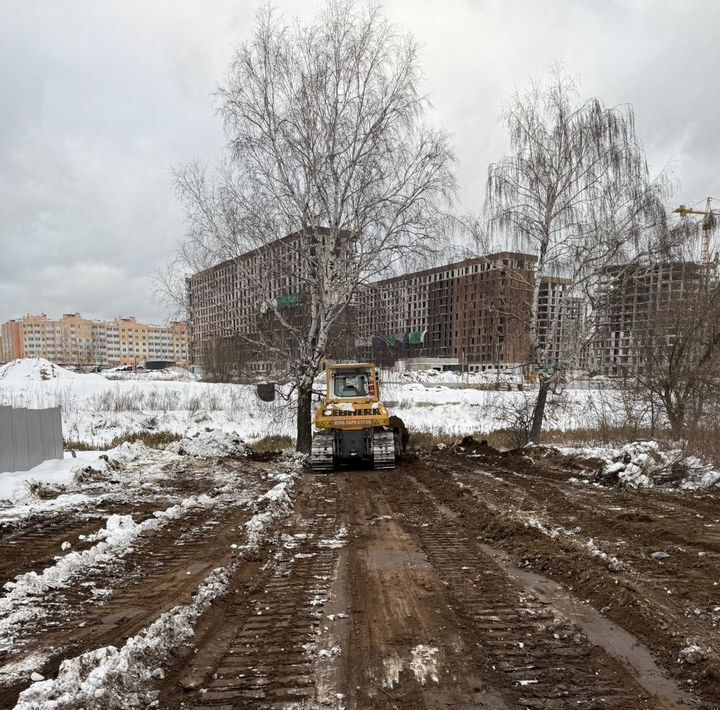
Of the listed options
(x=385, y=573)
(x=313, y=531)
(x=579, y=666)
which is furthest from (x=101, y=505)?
(x=579, y=666)

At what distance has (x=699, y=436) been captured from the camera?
36.7 ft

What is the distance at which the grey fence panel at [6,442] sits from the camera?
10008 mm

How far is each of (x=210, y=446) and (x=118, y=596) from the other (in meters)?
11.0

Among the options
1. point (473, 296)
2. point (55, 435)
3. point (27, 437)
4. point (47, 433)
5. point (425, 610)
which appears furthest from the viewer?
point (473, 296)

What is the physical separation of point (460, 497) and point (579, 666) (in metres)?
5.77

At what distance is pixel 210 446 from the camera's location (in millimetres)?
15508

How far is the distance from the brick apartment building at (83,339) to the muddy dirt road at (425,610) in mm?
140394

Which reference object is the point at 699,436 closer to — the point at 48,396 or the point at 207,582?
the point at 207,582

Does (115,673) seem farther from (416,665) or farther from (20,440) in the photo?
(20,440)

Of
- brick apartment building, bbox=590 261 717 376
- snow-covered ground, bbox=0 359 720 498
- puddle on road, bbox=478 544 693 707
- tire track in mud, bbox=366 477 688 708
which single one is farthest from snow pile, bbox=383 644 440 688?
brick apartment building, bbox=590 261 717 376

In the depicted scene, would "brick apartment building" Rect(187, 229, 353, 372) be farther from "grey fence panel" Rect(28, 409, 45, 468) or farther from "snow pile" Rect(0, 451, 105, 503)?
"snow pile" Rect(0, 451, 105, 503)


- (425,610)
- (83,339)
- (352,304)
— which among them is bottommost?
(425,610)

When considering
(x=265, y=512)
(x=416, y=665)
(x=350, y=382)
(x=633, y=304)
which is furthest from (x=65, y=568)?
(x=633, y=304)

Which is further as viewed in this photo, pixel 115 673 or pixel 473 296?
pixel 473 296
